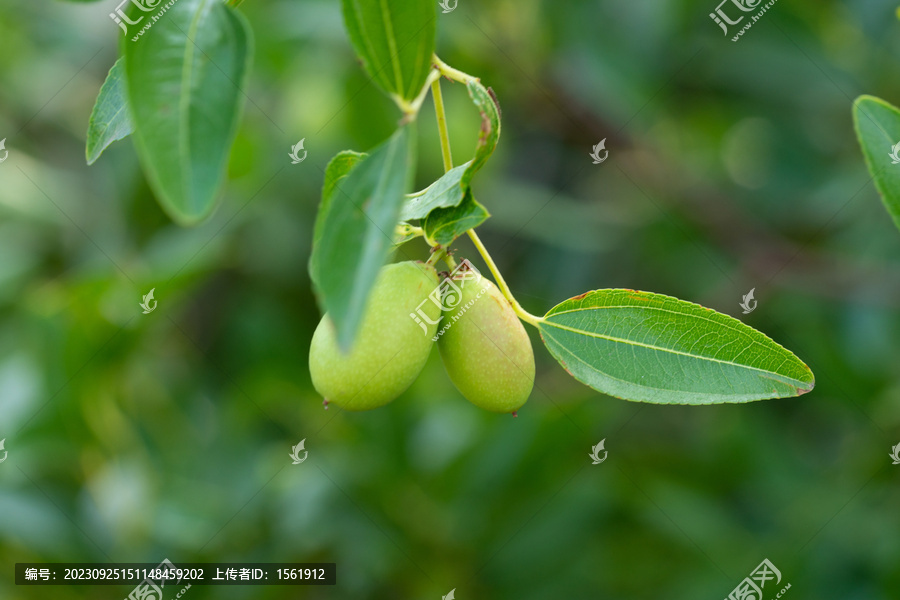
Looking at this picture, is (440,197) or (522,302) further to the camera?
(522,302)

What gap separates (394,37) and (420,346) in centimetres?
37

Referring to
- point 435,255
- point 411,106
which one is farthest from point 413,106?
point 435,255

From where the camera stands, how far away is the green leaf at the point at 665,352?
0.93 metres

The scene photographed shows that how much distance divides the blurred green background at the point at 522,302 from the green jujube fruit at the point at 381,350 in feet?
3.81

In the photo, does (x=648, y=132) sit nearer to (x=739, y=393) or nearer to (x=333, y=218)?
(x=739, y=393)

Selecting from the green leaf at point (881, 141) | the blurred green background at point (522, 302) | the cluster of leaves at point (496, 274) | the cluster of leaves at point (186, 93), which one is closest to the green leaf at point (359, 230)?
the cluster of leaves at point (496, 274)

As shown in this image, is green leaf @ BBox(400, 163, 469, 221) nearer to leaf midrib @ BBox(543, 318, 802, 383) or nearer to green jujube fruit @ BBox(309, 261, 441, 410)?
green jujube fruit @ BBox(309, 261, 441, 410)

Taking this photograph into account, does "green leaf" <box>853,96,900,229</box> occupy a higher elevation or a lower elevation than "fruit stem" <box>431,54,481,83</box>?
lower

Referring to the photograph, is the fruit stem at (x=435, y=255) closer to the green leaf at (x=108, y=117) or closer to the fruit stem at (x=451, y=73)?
the fruit stem at (x=451, y=73)

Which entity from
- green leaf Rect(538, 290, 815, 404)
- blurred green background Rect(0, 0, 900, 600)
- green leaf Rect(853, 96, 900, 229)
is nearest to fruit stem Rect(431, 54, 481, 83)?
green leaf Rect(538, 290, 815, 404)

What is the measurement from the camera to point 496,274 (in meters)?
1.01

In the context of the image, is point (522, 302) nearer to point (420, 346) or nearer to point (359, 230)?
point (420, 346)

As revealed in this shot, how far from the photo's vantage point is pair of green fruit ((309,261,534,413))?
0.94 m

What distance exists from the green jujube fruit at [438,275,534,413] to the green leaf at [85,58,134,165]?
482mm
